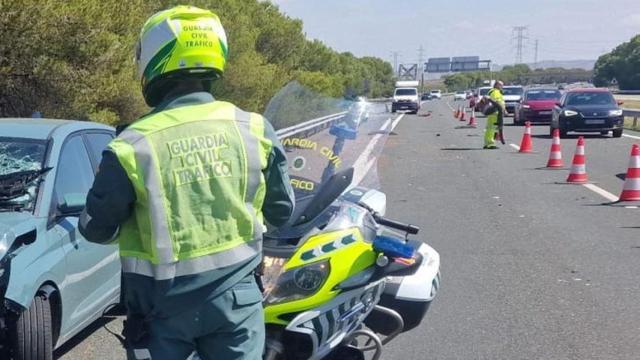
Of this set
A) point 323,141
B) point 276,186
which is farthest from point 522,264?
point 276,186

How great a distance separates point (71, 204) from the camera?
206 inches

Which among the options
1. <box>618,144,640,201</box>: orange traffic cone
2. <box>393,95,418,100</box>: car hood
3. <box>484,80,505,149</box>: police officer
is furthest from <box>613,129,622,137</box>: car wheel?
<box>393,95,418,100</box>: car hood

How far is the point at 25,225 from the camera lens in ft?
16.4

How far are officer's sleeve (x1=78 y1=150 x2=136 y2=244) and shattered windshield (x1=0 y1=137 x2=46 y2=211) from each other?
9.21 feet

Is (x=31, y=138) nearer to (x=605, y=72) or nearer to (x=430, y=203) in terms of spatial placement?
(x=430, y=203)

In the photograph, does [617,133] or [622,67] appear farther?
[622,67]

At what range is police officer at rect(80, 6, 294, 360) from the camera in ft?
8.60

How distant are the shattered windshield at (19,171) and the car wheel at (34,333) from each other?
2.38 ft

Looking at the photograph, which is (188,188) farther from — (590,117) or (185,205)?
(590,117)

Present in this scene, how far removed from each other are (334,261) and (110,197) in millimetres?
1294

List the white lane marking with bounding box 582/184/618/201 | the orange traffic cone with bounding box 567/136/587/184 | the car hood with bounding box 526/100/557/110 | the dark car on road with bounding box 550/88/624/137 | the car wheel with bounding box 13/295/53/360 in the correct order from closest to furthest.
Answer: the car wheel with bounding box 13/295/53/360, the white lane marking with bounding box 582/184/618/201, the orange traffic cone with bounding box 567/136/587/184, the dark car on road with bounding box 550/88/624/137, the car hood with bounding box 526/100/557/110

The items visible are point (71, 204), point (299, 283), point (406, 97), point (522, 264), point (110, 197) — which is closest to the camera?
point (110, 197)

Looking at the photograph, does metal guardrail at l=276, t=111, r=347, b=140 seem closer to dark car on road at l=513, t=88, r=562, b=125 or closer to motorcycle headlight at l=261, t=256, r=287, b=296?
motorcycle headlight at l=261, t=256, r=287, b=296

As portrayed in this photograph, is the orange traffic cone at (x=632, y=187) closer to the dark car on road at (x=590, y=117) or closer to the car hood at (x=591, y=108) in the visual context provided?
the dark car on road at (x=590, y=117)
